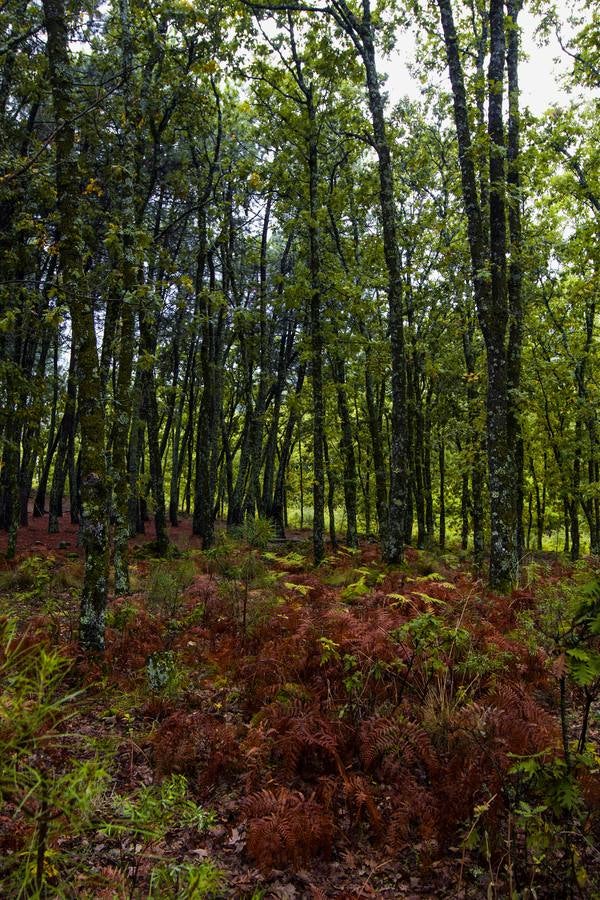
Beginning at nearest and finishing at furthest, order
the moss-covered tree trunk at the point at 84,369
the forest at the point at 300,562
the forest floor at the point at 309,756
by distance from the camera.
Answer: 1. the forest floor at the point at 309,756
2. the forest at the point at 300,562
3. the moss-covered tree trunk at the point at 84,369

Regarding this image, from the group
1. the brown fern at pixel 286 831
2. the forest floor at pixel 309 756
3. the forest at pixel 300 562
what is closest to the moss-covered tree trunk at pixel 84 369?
the forest at pixel 300 562

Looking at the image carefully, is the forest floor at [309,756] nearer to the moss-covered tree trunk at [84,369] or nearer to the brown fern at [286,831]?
the brown fern at [286,831]

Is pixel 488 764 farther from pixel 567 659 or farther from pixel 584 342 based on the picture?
pixel 584 342

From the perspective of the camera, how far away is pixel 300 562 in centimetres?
1270

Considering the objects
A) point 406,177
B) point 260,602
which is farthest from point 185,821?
point 406,177

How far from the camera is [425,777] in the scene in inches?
174

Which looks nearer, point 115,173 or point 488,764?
point 488,764

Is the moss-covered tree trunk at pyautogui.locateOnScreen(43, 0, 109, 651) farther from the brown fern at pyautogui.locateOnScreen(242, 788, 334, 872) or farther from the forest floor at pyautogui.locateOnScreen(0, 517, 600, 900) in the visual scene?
the brown fern at pyautogui.locateOnScreen(242, 788, 334, 872)

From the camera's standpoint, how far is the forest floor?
2762 mm

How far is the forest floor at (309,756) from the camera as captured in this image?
2.76 m

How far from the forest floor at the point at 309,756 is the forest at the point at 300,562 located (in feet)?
0.10

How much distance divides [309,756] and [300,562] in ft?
26.5

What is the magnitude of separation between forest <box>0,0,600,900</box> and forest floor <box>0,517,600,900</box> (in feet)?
0.10

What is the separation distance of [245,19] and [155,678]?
14237mm
